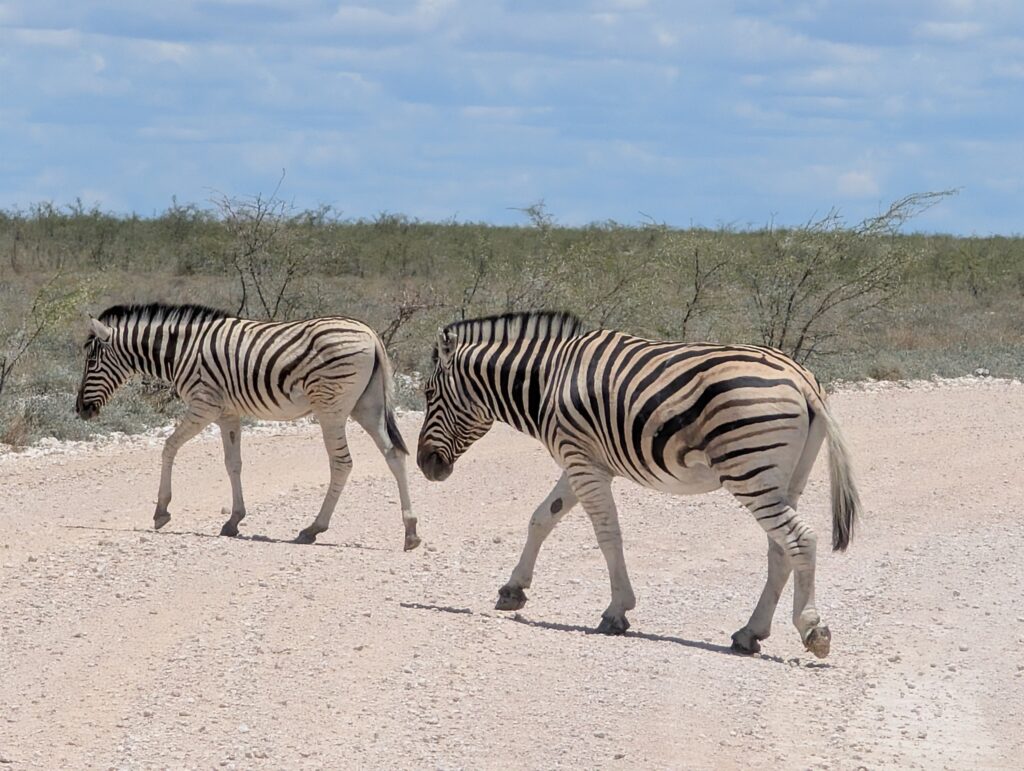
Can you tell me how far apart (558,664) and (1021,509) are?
24.3ft

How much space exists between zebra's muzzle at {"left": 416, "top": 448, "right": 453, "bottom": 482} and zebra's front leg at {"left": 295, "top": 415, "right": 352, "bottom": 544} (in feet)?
5.07

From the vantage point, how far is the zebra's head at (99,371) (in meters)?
12.7

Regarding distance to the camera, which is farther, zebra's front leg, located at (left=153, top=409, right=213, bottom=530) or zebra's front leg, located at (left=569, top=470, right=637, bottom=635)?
zebra's front leg, located at (left=153, top=409, right=213, bottom=530)

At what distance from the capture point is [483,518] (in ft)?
41.1

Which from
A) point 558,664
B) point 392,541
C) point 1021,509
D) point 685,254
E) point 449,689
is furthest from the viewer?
point 685,254

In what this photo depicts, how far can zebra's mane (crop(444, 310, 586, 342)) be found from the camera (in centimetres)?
938

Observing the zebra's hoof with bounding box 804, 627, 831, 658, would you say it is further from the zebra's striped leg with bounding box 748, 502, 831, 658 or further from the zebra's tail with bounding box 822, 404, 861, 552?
the zebra's tail with bounding box 822, 404, 861, 552

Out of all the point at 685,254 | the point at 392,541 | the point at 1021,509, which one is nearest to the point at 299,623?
the point at 392,541

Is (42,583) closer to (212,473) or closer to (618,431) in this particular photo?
(618,431)

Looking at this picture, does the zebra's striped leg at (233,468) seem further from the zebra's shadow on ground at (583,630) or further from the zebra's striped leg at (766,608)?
the zebra's striped leg at (766,608)

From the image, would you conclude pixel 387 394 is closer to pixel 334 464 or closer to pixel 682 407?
pixel 334 464

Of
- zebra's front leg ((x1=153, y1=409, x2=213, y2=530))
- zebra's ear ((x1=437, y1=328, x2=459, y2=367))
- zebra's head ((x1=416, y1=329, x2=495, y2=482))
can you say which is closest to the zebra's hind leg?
zebra's head ((x1=416, y1=329, x2=495, y2=482))

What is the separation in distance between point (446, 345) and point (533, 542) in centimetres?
153

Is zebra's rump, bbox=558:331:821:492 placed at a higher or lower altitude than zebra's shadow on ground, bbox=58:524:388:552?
higher
